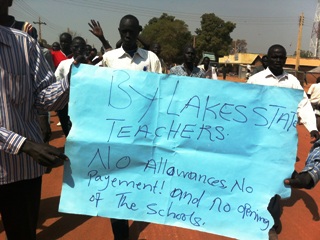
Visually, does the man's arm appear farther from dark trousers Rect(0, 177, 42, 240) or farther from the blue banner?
dark trousers Rect(0, 177, 42, 240)

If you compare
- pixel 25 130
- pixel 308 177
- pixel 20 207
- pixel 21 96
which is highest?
pixel 21 96

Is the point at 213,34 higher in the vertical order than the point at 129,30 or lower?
higher

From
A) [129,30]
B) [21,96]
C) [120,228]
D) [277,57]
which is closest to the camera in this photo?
[21,96]

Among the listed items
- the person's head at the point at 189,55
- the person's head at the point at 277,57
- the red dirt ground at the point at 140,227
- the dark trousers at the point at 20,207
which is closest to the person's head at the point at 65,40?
the person's head at the point at 189,55

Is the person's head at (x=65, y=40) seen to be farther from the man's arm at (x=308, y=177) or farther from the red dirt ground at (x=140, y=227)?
the man's arm at (x=308, y=177)

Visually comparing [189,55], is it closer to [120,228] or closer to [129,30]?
[129,30]

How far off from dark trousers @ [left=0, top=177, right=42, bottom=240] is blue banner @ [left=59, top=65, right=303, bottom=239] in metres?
0.19

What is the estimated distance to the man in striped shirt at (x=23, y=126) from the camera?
5.65 ft

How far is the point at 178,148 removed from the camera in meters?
2.08

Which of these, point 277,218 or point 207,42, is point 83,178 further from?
point 207,42

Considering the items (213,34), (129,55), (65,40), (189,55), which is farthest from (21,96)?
(213,34)

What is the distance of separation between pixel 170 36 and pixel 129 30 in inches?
1914

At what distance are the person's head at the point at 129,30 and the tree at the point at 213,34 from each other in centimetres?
4939

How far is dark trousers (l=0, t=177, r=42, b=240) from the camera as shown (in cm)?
195
